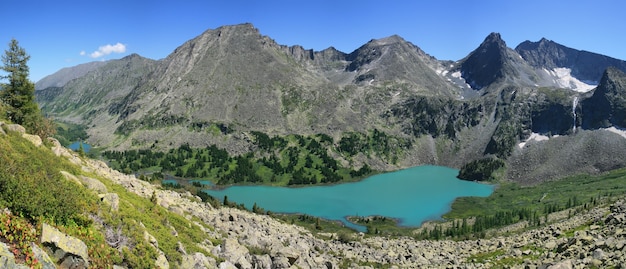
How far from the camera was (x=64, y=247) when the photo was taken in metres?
18.7

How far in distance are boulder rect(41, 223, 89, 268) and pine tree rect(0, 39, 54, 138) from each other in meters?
50.6

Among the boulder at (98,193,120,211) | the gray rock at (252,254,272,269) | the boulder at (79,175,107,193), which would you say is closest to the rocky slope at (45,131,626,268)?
the gray rock at (252,254,272,269)

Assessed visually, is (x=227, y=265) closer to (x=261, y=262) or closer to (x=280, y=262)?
(x=261, y=262)

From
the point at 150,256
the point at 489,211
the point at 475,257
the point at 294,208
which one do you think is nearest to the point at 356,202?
the point at 294,208

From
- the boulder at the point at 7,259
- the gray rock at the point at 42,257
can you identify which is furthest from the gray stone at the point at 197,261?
the boulder at the point at 7,259

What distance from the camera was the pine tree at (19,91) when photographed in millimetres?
60497

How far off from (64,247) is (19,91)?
59678mm

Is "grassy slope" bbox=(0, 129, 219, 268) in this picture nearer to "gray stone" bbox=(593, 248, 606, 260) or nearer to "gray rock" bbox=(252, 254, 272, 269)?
"gray rock" bbox=(252, 254, 272, 269)

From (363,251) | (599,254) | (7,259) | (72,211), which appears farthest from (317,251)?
(7,259)

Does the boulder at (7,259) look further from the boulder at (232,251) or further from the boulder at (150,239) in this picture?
the boulder at (232,251)

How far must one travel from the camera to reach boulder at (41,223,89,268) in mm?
18406

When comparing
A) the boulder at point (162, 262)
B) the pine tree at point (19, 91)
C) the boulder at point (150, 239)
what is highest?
the pine tree at point (19, 91)

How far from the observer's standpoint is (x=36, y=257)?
16.9 m

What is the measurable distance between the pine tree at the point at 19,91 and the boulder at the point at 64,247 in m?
50.6
